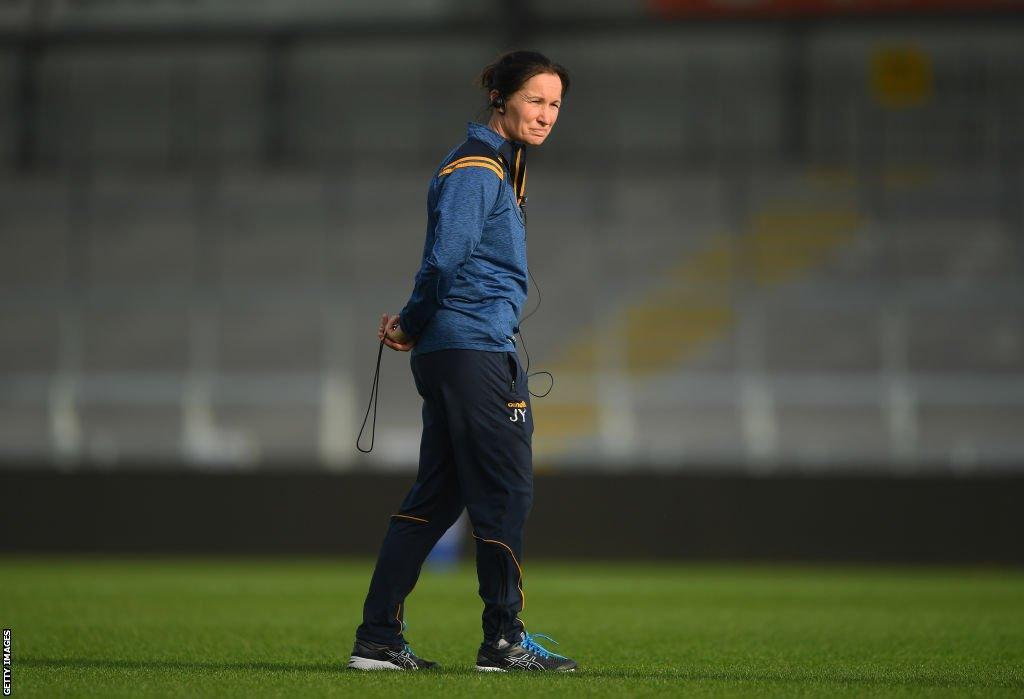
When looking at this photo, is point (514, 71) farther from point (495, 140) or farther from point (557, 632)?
point (557, 632)

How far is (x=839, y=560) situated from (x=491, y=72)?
8446 millimetres

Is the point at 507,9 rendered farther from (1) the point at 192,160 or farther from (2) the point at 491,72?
(2) the point at 491,72

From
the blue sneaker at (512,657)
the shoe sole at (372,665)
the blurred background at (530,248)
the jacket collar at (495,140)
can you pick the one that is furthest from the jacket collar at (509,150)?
the blurred background at (530,248)

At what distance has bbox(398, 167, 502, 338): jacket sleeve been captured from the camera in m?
3.88

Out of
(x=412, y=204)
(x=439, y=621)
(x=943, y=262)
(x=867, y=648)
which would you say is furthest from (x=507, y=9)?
(x=867, y=648)

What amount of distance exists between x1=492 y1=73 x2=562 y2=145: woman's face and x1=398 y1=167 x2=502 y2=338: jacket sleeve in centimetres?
17

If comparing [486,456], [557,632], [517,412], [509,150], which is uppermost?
[509,150]

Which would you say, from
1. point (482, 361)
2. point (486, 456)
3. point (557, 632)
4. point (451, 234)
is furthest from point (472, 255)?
point (557, 632)

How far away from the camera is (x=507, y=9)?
55.7 feet

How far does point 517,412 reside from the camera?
Answer: 157 inches

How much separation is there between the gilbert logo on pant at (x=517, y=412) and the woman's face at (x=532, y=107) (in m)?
0.70

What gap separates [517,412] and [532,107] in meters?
0.80

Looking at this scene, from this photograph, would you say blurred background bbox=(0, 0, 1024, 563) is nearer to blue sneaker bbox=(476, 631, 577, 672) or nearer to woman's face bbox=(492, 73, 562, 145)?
blue sneaker bbox=(476, 631, 577, 672)

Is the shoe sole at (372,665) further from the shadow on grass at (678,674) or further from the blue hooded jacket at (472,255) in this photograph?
the blue hooded jacket at (472,255)
